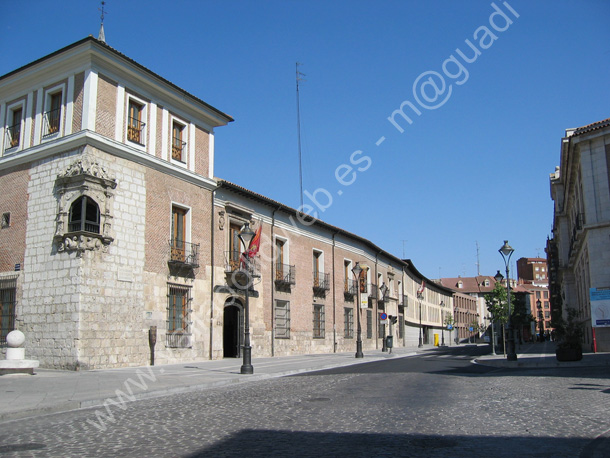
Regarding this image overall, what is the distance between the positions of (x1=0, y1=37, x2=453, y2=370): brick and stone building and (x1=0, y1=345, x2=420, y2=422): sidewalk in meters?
1.87

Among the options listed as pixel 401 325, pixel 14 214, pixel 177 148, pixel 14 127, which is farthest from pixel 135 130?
pixel 401 325

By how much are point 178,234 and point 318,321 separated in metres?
13.5

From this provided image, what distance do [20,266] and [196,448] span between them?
15669 millimetres

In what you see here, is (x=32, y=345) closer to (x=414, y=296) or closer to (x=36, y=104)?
(x=36, y=104)

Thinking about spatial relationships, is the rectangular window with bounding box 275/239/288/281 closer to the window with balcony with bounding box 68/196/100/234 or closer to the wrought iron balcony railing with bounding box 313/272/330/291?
the wrought iron balcony railing with bounding box 313/272/330/291

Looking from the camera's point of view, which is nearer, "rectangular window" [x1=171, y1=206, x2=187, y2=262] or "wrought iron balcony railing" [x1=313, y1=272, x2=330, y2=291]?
"rectangular window" [x1=171, y1=206, x2=187, y2=262]

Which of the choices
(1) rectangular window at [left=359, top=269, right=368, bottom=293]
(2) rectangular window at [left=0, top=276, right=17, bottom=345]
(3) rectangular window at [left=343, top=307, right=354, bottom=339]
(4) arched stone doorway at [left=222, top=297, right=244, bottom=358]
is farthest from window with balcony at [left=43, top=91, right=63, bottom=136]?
(1) rectangular window at [left=359, top=269, right=368, bottom=293]

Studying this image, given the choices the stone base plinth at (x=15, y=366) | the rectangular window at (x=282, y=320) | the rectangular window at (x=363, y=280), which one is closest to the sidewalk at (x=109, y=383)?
the stone base plinth at (x=15, y=366)

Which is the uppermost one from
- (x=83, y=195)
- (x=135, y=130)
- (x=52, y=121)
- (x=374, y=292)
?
(x=52, y=121)

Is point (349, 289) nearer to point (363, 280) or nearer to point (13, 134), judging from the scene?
point (363, 280)

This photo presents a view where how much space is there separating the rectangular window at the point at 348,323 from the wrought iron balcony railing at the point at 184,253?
645 inches

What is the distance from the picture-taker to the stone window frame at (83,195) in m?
17.7

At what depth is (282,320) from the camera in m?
28.7

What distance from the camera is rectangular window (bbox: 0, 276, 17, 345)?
19188 mm
